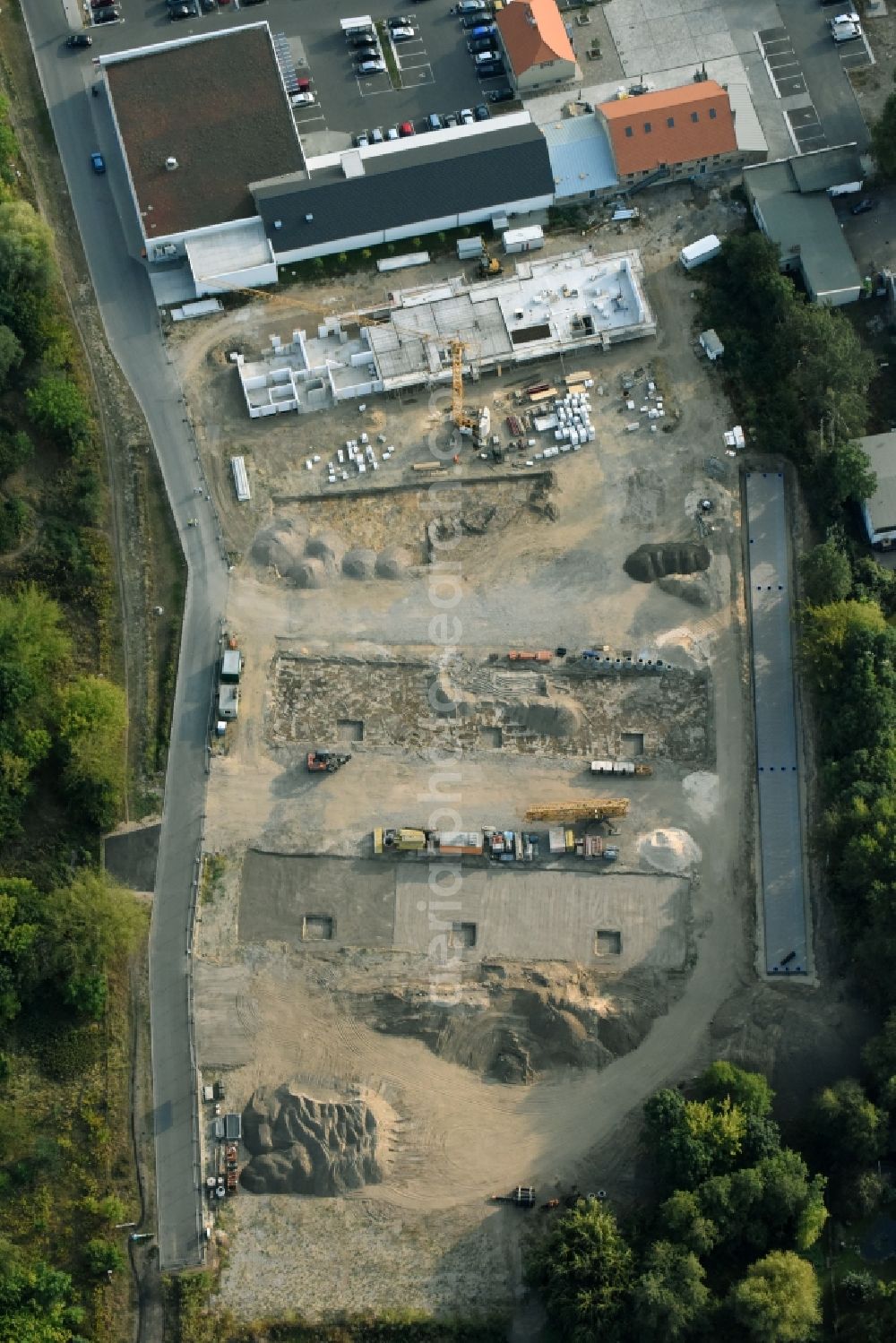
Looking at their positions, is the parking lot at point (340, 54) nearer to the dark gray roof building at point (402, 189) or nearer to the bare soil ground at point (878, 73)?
the dark gray roof building at point (402, 189)

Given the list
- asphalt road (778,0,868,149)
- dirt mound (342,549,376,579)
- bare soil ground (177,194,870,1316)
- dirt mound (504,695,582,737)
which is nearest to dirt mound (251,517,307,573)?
bare soil ground (177,194,870,1316)

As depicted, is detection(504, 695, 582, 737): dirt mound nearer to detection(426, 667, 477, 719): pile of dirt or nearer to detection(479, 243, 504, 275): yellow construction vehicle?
detection(426, 667, 477, 719): pile of dirt

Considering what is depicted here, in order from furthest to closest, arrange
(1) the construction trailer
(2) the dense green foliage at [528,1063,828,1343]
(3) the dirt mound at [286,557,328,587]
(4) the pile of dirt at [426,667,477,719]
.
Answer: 1. (3) the dirt mound at [286,557,328,587]
2. (4) the pile of dirt at [426,667,477,719]
3. (1) the construction trailer
4. (2) the dense green foliage at [528,1063,828,1343]

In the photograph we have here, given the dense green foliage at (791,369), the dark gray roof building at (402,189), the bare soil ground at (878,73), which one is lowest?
the dense green foliage at (791,369)

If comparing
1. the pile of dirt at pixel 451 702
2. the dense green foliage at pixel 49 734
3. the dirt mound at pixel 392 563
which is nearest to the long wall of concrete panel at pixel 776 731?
the pile of dirt at pixel 451 702

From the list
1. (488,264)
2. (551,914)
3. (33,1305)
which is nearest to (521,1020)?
(551,914)

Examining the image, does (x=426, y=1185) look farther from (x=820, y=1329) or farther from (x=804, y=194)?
(x=804, y=194)

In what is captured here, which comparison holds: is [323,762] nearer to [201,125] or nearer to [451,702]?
[451,702]
